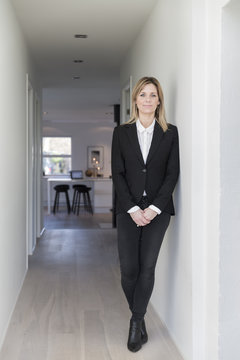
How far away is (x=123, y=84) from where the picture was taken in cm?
610

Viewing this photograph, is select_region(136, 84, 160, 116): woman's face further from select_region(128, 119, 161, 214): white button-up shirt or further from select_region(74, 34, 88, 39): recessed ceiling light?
select_region(74, 34, 88, 39): recessed ceiling light

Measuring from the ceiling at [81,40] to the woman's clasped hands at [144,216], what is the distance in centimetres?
188

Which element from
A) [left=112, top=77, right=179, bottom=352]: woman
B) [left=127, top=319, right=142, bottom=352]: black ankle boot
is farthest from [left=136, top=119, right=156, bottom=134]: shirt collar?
[left=127, top=319, right=142, bottom=352]: black ankle boot

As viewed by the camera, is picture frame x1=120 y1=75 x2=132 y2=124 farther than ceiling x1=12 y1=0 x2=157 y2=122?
Yes

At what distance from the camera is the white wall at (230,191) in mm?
2332

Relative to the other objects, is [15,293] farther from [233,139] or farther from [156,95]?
[233,139]

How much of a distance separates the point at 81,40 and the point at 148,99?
249cm

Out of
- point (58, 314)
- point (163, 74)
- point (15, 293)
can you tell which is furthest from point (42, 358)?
point (163, 74)

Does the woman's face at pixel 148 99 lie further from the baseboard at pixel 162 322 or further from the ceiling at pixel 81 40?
the baseboard at pixel 162 322

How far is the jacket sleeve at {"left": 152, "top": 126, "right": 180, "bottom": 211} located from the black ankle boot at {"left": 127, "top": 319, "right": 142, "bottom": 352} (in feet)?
2.42

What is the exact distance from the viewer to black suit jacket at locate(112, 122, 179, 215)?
291 cm

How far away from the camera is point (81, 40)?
5.13 metres

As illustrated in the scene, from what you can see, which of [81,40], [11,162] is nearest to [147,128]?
[11,162]

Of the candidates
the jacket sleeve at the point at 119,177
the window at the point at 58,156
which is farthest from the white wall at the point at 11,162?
the window at the point at 58,156
